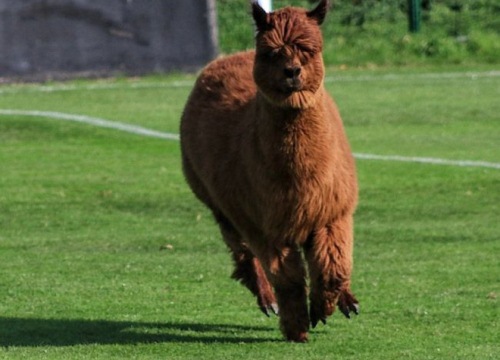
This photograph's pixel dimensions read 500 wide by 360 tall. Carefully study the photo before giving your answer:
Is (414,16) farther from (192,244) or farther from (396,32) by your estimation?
(192,244)

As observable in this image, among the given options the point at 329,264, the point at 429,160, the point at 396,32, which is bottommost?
the point at 396,32

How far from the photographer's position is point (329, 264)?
292 inches

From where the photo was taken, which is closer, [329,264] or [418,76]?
[329,264]

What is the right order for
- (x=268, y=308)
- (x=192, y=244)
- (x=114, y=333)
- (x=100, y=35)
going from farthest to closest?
(x=100, y=35) < (x=192, y=244) < (x=268, y=308) < (x=114, y=333)

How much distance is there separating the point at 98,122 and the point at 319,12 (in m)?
11.8

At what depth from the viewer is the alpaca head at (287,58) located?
23.0 feet

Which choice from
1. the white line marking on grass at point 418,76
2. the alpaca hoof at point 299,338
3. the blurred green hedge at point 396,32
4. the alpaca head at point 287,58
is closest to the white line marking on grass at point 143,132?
the white line marking on grass at point 418,76

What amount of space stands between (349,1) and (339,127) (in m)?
21.1

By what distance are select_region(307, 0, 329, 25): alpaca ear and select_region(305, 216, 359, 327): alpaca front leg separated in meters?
1.07

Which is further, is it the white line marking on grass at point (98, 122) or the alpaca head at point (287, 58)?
the white line marking on grass at point (98, 122)

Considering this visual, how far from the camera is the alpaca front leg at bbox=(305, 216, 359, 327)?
24.4 ft

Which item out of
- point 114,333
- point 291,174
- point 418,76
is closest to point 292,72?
point 291,174

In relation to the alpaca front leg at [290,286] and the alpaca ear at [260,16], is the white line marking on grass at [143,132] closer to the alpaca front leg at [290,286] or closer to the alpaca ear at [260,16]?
the alpaca front leg at [290,286]

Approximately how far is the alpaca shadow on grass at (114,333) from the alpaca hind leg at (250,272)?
0.17 metres
